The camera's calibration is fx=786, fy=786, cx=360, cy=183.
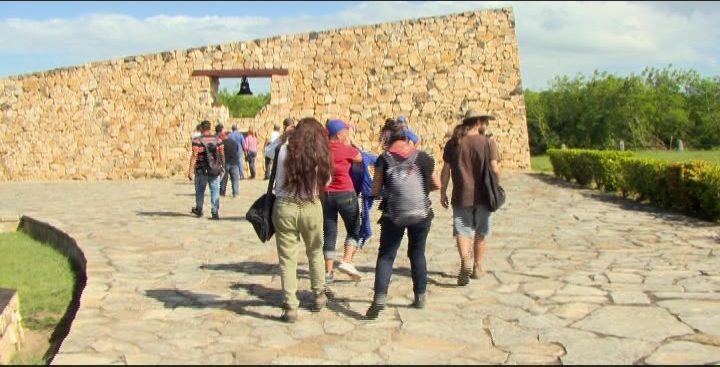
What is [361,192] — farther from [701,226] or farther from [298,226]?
[701,226]

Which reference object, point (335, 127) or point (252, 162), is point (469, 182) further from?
point (252, 162)

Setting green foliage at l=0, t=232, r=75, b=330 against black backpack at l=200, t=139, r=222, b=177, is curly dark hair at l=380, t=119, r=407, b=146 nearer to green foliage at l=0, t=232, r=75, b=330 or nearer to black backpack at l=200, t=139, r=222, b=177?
green foliage at l=0, t=232, r=75, b=330

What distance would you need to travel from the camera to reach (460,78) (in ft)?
72.2

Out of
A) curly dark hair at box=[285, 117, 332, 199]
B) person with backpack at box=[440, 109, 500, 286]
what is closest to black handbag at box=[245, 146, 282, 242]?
curly dark hair at box=[285, 117, 332, 199]

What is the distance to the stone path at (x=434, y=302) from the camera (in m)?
4.79

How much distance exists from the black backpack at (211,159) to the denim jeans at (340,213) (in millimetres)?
4893

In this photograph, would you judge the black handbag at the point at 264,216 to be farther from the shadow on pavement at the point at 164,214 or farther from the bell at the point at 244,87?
the bell at the point at 244,87

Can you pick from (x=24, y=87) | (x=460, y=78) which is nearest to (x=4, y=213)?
(x=24, y=87)

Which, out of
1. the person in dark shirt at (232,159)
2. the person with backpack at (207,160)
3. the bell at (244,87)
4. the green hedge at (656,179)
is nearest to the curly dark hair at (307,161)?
the person with backpack at (207,160)

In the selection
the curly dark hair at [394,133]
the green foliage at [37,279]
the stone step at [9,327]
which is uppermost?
the curly dark hair at [394,133]

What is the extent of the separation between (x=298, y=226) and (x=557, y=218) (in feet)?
22.3

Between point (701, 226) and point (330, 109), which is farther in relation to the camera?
point (330, 109)

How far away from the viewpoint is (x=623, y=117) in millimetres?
38531

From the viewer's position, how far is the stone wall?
21984 millimetres
